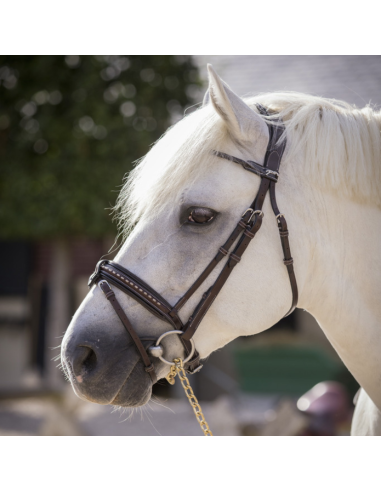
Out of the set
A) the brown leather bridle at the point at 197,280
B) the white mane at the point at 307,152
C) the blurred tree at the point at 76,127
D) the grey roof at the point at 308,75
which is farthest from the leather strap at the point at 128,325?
the blurred tree at the point at 76,127

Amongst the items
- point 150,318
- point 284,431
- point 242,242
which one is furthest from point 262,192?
point 284,431

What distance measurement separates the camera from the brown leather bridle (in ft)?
4.51

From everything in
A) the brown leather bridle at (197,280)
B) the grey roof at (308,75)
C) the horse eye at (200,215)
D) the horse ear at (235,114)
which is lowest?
the brown leather bridle at (197,280)

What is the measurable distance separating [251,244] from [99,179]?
435 cm

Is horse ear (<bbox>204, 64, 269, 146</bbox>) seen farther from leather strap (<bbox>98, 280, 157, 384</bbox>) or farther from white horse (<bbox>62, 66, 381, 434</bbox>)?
leather strap (<bbox>98, 280, 157, 384</bbox>)

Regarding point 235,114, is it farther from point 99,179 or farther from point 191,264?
point 99,179

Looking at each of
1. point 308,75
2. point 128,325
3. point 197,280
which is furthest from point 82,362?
point 308,75

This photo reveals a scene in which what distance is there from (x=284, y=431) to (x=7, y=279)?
16.3ft

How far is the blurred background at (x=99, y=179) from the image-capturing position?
4949 mm

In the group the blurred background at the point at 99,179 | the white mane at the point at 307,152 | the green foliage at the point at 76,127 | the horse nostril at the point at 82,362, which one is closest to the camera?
the horse nostril at the point at 82,362

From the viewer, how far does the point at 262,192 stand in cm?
144

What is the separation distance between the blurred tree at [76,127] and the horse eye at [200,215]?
13.1 feet

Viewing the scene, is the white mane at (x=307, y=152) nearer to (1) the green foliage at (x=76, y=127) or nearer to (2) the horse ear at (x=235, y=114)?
(2) the horse ear at (x=235, y=114)

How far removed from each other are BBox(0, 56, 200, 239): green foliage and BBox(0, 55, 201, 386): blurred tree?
12mm
